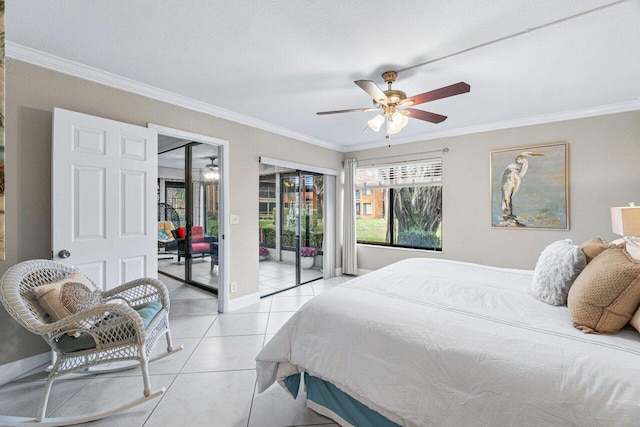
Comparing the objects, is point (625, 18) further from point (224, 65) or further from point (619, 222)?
point (224, 65)

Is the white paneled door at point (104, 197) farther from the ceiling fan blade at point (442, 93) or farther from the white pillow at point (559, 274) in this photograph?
the white pillow at point (559, 274)

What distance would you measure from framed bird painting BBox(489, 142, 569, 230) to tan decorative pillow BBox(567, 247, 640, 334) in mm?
2423

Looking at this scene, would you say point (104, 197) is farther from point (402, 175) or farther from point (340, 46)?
point (402, 175)

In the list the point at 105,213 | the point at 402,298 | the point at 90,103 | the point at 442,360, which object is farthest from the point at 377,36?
the point at 105,213

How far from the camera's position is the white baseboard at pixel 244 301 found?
341 centimetres

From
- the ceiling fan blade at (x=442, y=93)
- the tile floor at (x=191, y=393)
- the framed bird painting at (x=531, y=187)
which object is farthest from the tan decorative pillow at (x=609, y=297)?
the framed bird painting at (x=531, y=187)

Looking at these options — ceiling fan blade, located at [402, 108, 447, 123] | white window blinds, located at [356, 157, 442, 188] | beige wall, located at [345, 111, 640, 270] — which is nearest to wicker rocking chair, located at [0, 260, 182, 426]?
ceiling fan blade, located at [402, 108, 447, 123]

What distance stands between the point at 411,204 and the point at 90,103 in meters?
4.29

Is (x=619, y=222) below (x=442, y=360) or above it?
above

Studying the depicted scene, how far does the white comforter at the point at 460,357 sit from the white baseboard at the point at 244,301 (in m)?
1.85

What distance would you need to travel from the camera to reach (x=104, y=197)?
2332 mm

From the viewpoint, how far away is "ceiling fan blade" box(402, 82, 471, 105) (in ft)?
6.14

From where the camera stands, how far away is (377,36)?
185cm

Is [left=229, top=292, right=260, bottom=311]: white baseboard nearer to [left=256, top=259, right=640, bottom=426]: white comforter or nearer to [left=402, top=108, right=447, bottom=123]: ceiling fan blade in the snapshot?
[left=256, top=259, right=640, bottom=426]: white comforter
